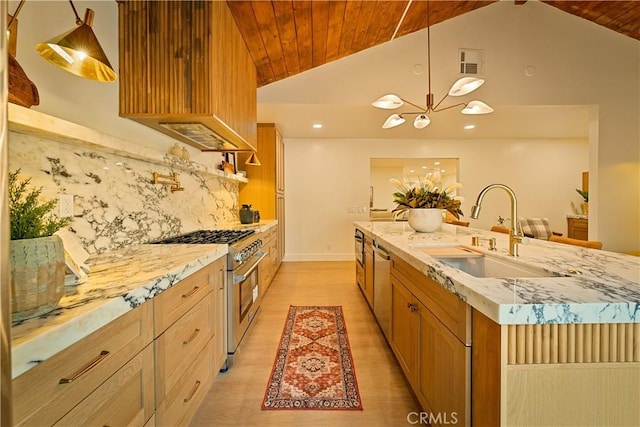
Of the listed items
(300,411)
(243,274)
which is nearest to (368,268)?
(243,274)

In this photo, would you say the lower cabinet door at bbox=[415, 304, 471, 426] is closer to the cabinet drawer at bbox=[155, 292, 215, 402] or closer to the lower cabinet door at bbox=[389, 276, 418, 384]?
the lower cabinet door at bbox=[389, 276, 418, 384]

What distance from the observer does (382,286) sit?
6.98 ft

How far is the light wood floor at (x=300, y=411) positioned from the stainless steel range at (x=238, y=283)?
175 mm

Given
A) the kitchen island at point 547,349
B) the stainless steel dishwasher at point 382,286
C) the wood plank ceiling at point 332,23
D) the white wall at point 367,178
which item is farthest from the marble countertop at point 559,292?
the white wall at point 367,178

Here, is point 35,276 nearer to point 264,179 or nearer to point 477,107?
point 477,107

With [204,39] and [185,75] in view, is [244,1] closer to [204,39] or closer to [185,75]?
[204,39]

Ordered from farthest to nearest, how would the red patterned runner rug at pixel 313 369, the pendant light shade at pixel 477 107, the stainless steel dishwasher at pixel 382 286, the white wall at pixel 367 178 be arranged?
the white wall at pixel 367 178, the pendant light shade at pixel 477 107, the stainless steel dishwasher at pixel 382 286, the red patterned runner rug at pixel 313 369

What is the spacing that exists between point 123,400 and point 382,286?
1726mm

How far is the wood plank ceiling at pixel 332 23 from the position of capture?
2.37 metres

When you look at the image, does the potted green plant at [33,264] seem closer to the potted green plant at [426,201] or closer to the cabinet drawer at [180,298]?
the cabinet drawer at [180,298]

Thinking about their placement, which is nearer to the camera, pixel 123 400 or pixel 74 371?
pixel 74 371

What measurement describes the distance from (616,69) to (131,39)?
593 cm

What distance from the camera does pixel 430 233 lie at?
239cm

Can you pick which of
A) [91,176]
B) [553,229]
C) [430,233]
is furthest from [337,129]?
[553,229]
